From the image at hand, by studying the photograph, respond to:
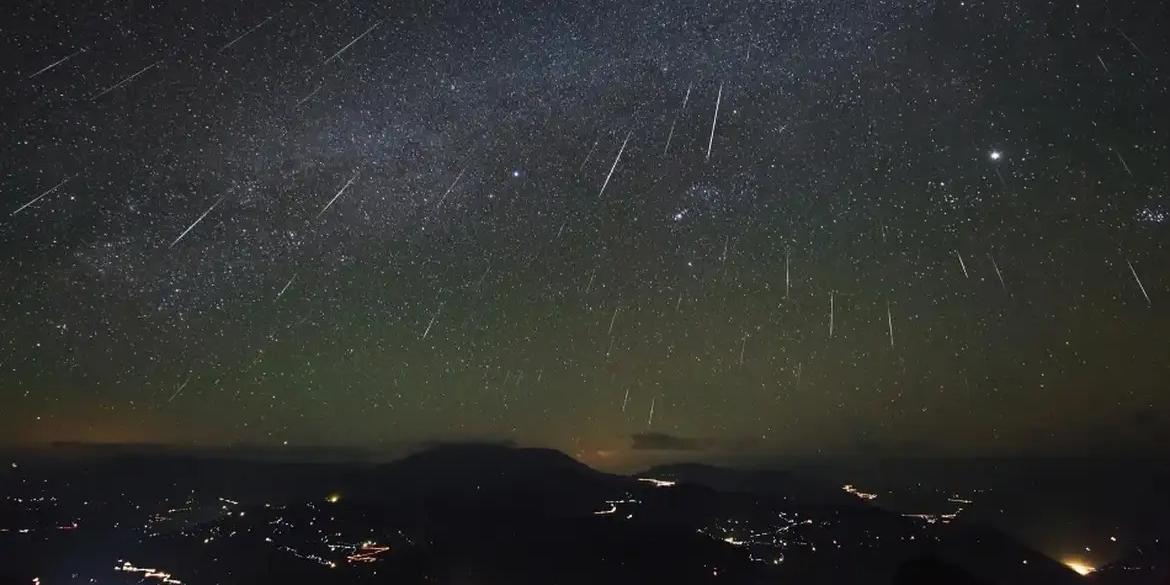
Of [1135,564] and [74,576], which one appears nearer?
[74,576]

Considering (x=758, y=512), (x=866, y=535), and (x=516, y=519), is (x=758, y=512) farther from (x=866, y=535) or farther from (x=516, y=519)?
(x=516, y=519)

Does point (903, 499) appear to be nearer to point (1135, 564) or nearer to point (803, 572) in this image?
point (1135, 564)

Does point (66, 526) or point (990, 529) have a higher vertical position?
point (990, 529)

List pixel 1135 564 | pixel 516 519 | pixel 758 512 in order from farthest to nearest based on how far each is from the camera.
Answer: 1. pixel 758 512
2. pixel 516 519
3. pixel 1135 564

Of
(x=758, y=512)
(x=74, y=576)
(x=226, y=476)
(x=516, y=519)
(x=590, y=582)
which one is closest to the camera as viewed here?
(x=74, y=576)

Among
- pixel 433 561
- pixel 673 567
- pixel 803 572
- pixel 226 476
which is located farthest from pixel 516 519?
pixel 226 476

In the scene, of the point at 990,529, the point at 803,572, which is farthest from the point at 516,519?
the point at 990,529

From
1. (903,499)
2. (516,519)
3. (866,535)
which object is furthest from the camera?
(903,499)

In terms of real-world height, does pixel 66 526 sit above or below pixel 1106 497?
below

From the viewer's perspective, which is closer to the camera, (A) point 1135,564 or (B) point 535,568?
(B) point 535,568
